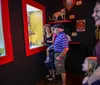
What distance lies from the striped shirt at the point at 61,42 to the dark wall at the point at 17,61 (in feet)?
1.95

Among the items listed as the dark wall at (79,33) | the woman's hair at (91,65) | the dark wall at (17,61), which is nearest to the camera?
the woman's hair at (91,65)

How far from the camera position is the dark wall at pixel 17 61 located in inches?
77.7

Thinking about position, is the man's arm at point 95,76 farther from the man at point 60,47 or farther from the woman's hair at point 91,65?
the man at point 60,47

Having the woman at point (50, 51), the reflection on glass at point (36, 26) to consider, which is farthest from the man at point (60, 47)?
the reflection on glass at point (36, 26)

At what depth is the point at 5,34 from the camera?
1.87 m

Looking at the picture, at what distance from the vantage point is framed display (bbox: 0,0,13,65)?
71.8 inches

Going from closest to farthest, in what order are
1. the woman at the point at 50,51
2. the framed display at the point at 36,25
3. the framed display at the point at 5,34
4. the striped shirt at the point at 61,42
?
the framed display at the point at 5,34, the striped shirt at the point at 61,42, the woman at the point at 50,51, the framed display at the point at 36,25

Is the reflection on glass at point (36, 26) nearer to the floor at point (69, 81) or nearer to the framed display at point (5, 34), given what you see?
the floor at point (69, 81)

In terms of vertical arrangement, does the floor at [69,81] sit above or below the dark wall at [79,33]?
below

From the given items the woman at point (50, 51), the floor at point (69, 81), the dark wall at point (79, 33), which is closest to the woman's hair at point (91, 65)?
the woman at point (50, 51)

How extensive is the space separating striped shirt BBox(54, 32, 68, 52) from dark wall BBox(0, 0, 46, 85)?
0.59 m

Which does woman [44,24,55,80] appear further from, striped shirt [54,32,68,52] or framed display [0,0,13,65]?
framed display [0,0,13,65]

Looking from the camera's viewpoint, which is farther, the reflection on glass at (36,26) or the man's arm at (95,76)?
the reflection on glass at (36,26)

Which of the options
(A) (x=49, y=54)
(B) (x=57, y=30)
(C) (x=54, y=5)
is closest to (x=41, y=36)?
(A) (x=49, y=54)
